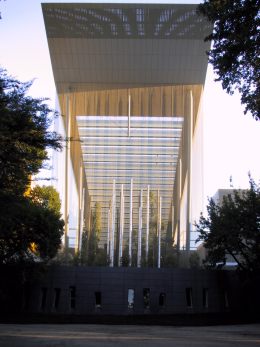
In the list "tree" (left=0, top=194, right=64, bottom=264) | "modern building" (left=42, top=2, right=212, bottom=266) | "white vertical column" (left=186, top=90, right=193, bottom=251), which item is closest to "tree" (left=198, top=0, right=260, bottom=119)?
"tree" (left=0, top=194, right=64, bottom=264)

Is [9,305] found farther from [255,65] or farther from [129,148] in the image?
[129,148]

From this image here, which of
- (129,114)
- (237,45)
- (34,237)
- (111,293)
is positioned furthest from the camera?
(129,114)

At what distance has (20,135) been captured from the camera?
1720cm

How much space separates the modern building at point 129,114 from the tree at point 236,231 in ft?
63.0

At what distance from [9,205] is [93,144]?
56389 millimetres

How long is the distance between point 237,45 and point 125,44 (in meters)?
47.5

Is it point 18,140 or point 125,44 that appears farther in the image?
point 125,44

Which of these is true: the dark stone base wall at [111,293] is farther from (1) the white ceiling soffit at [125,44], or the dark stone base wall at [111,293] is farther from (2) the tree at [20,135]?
(1) the white ceiling soffit at [125,44]

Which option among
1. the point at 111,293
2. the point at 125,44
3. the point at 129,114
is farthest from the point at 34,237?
the point at 129,114

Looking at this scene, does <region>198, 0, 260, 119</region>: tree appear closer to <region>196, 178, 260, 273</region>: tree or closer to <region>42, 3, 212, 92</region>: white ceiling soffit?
<region>196, 178, 260, 273</region>: tree

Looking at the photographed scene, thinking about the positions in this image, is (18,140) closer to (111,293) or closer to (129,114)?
(111,293)

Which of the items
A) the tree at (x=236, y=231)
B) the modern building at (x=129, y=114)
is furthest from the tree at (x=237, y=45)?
the modern building at (x=129, y=114)

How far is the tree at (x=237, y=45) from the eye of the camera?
45.4ft

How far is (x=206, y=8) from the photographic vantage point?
1477 centimetres
